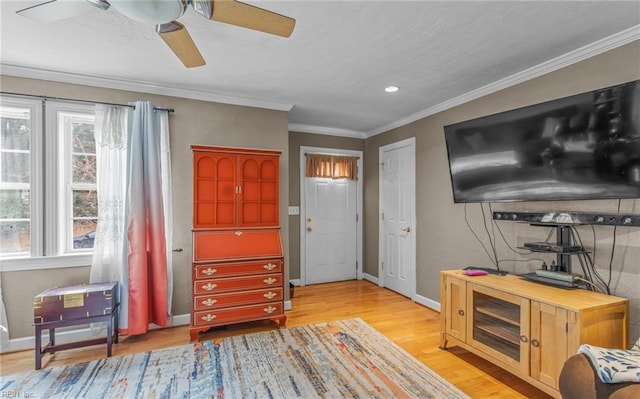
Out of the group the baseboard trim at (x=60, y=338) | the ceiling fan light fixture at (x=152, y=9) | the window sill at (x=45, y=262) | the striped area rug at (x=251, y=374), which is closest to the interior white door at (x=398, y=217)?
the striped area rug at (x=251, y=374)

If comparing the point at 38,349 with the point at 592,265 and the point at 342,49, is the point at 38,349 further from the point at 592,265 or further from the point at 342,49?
the point at 592,265

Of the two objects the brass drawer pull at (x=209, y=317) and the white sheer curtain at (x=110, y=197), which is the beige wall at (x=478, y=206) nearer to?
the brass drawer pull at (x=209, y=317)

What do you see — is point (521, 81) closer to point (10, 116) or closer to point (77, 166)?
point (77, 166)

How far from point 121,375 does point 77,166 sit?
195cm

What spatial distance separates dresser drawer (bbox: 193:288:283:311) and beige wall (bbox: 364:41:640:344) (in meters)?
1.95

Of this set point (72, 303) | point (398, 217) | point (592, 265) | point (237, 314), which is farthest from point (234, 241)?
point (592, 265)

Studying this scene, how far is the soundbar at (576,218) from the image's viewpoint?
6.47 feet

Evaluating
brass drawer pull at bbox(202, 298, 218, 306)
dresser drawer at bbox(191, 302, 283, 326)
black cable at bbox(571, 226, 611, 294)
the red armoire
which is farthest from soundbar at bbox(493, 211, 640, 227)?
brass drawer pull at bbox(202, 298, 218, 306)

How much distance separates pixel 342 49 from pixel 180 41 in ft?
3.71

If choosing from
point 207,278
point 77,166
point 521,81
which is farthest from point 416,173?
point 77,166

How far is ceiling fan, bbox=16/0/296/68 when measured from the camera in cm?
131

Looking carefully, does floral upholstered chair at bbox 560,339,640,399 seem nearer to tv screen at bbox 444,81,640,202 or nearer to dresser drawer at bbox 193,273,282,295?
tv screen at bbox 444,81,640,202

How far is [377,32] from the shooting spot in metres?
2.07

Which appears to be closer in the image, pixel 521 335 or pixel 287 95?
pixel 521 335
